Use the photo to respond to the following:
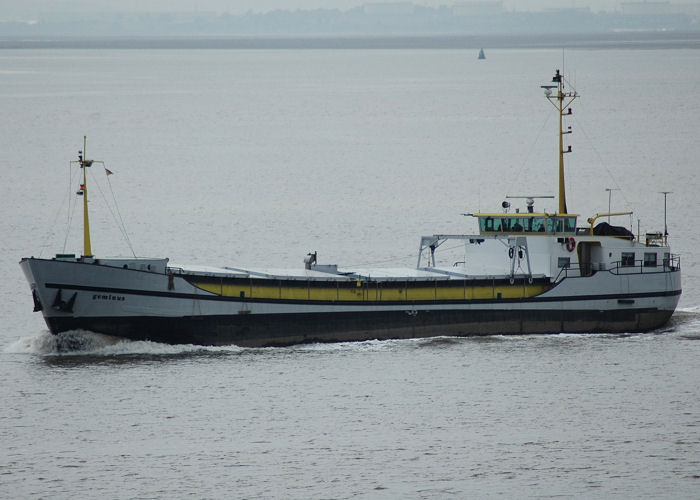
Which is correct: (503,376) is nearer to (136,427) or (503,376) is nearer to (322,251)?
(136,427)

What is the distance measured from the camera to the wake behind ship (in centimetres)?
4697

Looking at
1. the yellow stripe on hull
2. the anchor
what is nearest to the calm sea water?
the anchor

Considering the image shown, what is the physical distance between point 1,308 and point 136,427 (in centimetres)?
1927

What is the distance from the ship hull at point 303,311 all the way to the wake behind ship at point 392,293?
0.14ft

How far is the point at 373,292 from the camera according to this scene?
165 feet

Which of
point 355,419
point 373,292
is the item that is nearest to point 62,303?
point 373,292

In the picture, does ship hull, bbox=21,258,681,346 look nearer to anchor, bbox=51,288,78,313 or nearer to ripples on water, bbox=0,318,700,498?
anchor, bbox=51,288,78,313

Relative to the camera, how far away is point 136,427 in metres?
39.6

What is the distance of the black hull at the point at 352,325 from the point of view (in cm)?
4744

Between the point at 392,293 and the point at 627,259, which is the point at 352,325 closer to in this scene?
the point at 392,293

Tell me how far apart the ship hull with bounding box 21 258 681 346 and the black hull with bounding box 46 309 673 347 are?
4cm

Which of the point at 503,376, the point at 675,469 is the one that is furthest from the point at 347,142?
the point at 675,469

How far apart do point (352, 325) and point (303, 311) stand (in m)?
2.17

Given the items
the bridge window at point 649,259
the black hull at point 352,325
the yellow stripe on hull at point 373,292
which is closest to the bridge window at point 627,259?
the bridge window at point 649,259
